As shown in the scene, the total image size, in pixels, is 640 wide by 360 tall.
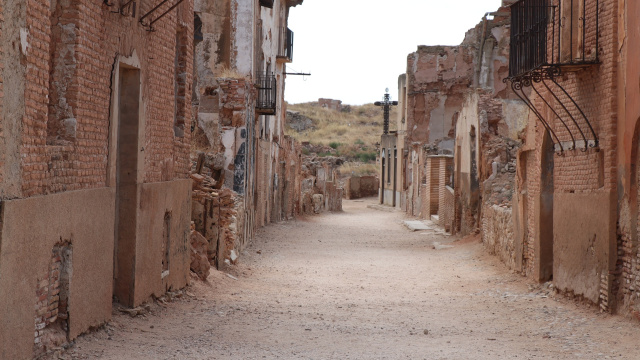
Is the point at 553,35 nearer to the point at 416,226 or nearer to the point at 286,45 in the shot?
the point at 416,226

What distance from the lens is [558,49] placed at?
1037cm

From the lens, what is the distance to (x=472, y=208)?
20984 mm

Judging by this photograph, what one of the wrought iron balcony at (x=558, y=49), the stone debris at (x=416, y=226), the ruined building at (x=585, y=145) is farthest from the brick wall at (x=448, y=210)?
the wrought iron balcony at (x=558, y=49)

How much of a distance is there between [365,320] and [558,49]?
4629 mm

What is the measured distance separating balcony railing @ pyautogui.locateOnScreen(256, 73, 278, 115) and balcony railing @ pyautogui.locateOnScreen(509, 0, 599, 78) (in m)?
12.3

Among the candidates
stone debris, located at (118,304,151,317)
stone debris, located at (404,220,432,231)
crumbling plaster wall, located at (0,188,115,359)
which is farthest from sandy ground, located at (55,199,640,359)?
stone debris, located at (404,220,432,231)

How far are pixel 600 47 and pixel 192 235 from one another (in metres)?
6.93

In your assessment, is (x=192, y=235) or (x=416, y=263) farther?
(x=416, y=263)

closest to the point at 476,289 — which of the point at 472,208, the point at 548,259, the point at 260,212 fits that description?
the point at 548,259

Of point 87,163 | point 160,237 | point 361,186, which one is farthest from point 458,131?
point 361,186

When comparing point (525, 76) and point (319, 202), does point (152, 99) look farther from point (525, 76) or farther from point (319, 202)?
point (319, 202)

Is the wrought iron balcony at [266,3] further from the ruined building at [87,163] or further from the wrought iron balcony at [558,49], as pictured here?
the wrought iron balcony at [558,49]

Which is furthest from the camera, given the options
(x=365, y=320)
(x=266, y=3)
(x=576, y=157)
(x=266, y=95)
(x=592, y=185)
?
(x=266, y=3)

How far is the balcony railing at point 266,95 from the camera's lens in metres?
23.4
